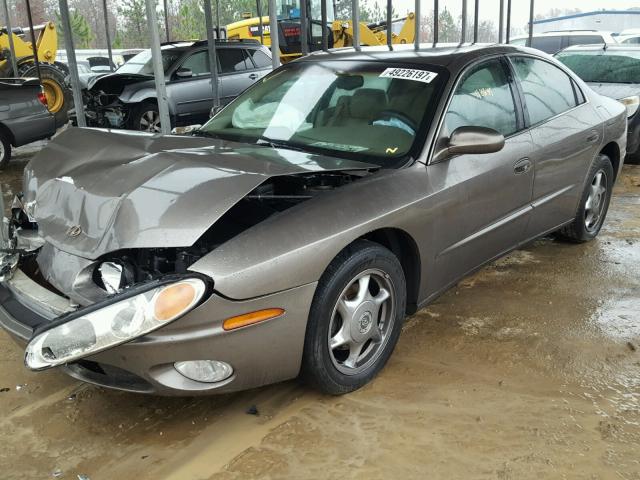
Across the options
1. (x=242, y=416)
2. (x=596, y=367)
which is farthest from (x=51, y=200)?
(x=596, y=367)

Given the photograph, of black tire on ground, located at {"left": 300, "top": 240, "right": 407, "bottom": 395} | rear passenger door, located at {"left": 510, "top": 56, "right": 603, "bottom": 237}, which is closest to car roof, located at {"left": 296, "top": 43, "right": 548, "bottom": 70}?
rear passenger door, located at {"left": 510, "top": 56, "right": 603, "bottom": 237}

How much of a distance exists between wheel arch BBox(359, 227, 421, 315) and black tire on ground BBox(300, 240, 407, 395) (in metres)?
0.12

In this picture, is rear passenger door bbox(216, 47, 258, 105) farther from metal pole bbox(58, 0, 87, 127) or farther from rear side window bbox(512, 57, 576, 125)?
rear side window bbox(512, 57, 576, 125)

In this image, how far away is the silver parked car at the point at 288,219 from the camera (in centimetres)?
218

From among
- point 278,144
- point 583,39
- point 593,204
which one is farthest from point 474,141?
point 583,39

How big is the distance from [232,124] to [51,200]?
1.27 metres

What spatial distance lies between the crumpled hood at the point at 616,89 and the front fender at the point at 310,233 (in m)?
5.47

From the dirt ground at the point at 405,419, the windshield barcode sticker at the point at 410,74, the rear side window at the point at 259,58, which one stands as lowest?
the dirt ground at the point at 405,419

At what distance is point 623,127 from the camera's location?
4.69m

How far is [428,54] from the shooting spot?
3488 mm

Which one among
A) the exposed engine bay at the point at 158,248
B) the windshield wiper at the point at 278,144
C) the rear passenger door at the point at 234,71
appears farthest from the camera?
the rear passenger door at the point at 234,71

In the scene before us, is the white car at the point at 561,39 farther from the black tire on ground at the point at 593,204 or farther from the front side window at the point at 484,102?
the front side window at the point at 484,102

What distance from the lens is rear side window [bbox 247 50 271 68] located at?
1050 cm

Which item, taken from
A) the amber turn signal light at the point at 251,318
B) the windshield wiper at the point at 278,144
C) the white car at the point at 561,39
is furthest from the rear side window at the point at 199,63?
the white car at the point at 561,39
